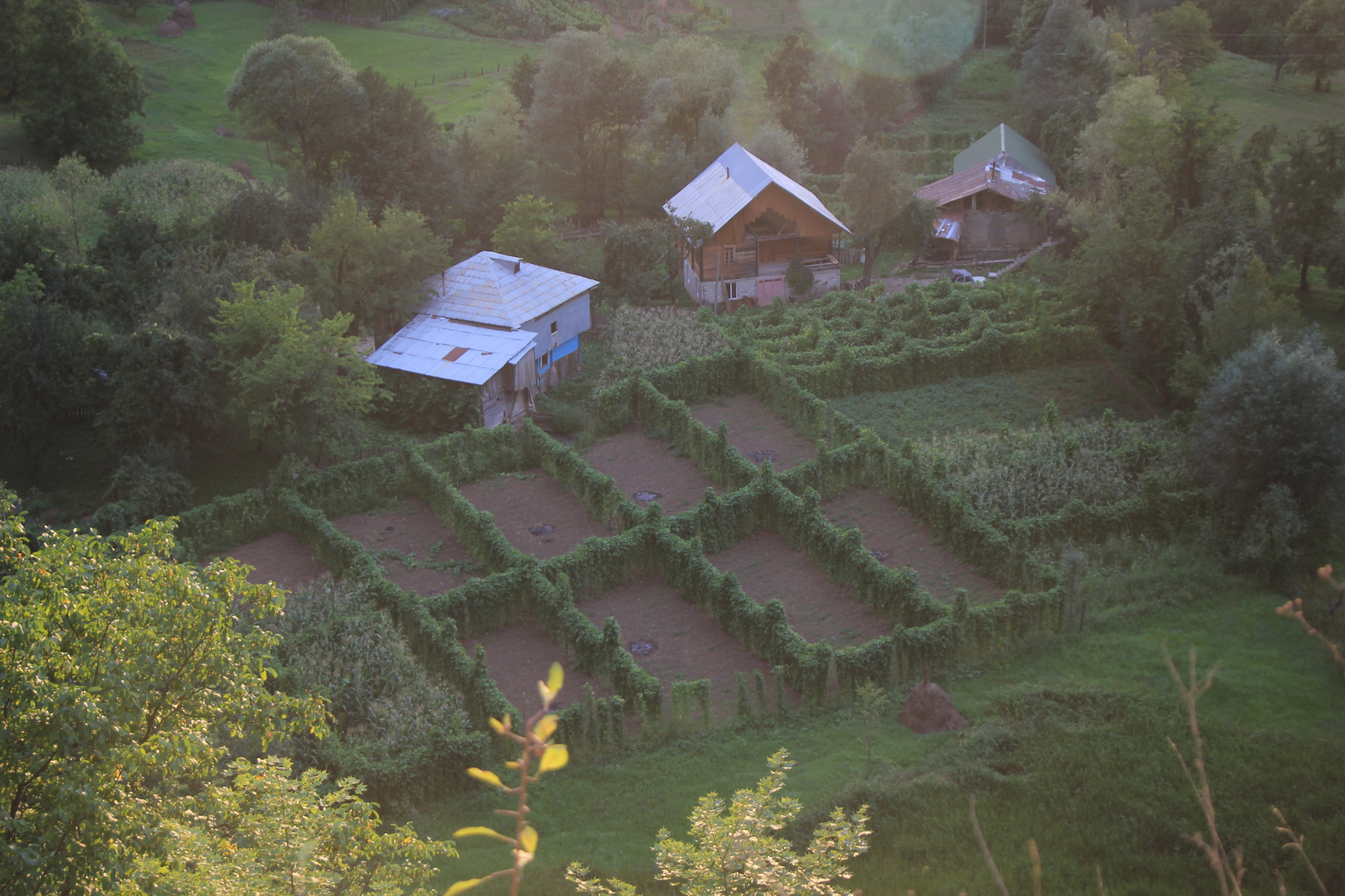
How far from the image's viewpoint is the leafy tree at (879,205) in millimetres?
47500

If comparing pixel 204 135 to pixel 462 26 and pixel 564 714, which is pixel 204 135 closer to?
pixel 462 26

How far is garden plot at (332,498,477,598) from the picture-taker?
28625mm

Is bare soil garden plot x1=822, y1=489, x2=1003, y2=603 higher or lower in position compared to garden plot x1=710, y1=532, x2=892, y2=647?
higher

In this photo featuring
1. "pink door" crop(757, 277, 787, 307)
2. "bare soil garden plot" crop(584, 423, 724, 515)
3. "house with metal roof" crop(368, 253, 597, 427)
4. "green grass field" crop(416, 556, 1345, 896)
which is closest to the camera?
"green grass field" crop(416, 556, 1345, 896)

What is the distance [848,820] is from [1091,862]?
4.30 meters

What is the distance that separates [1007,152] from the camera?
54.5 m

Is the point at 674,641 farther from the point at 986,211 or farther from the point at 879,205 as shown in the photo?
the point at 986,211

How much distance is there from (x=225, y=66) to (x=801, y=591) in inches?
2246

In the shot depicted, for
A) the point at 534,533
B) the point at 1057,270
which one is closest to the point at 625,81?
the point at 1057,270

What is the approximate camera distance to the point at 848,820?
65.3 feet

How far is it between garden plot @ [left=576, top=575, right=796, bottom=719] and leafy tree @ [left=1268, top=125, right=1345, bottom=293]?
2826 centimetres

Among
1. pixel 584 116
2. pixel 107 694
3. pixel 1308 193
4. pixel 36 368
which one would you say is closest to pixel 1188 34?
pixel 1308 193

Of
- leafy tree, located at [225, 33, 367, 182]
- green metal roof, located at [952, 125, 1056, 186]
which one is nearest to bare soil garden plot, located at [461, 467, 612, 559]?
leafy tree, located at [225, 33, 367, 182]

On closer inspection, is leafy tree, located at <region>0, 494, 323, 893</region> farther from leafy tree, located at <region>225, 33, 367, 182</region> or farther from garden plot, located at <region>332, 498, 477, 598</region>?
leafy tree, located at <region>225, 33, 367, 182</region>
